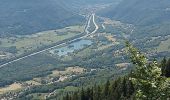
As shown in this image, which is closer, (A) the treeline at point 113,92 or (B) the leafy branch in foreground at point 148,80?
(B) the leafy branch in foreground at point 148,80

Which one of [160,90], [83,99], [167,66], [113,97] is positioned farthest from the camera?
[83,99]

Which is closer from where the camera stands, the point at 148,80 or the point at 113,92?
the point at 148,80

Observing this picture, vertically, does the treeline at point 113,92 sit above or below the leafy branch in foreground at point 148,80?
below

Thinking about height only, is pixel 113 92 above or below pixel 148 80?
below

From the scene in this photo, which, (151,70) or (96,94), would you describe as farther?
(96,94)

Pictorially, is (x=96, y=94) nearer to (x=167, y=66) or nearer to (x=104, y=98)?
(x=104, y=98)

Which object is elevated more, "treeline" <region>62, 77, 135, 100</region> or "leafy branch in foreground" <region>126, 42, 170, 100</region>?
"leafy branch in foreground" <region>126, 42, 170, 100</region>

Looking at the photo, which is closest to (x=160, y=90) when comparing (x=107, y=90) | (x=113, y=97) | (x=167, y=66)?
(x=167, y=66)

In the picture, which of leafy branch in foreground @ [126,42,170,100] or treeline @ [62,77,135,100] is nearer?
leafy branch in foreground @ [126,42,170,100]
